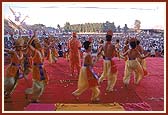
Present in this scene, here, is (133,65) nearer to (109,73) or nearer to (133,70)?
(133,70)

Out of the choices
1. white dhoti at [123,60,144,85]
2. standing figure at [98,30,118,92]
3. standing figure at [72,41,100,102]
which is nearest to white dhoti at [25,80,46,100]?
standing figure at [72,41,100,102]

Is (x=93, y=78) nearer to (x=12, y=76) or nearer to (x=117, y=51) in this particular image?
(x=117, y=51)

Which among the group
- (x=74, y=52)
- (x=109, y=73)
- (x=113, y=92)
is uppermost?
(x=74, y=52)

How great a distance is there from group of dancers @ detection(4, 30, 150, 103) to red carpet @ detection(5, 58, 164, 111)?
0.10ft

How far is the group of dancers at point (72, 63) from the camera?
244 cm

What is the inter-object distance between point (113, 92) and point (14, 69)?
0.70 m

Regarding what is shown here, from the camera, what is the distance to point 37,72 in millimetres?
2453

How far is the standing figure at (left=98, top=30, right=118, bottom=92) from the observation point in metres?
2.45

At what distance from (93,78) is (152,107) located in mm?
457

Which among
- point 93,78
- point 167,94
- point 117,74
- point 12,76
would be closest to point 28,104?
point 12,76

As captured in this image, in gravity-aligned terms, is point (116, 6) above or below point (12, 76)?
above

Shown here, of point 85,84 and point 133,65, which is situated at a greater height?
point 133,65

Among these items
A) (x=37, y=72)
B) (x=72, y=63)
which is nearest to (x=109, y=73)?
(x=72, y=63)

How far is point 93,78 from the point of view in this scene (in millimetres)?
2455
